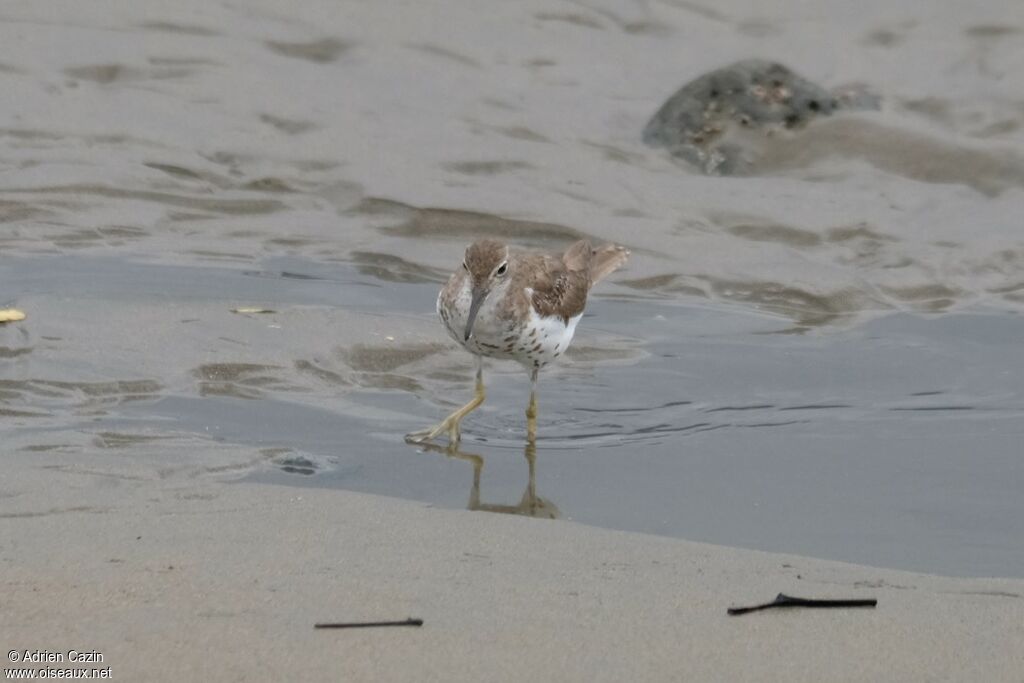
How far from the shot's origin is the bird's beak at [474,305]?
7301 mm

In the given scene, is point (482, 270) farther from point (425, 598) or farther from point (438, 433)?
point (425, 598)

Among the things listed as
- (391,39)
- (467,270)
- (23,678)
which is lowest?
(23,678)

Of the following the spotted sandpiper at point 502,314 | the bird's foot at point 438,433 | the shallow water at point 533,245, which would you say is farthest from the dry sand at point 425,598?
the spotted sandpiper at point 502,314

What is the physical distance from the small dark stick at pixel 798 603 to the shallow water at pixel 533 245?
0.94m

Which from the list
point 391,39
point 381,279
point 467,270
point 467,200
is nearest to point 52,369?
point 467,270

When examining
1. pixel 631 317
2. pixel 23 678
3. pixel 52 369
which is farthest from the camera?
pixel 631 317

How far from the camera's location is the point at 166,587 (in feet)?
14.7

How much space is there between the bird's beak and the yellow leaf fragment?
2.26 m

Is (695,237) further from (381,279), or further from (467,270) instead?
(467,270)

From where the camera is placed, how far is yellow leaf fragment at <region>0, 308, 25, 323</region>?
772 centimetres

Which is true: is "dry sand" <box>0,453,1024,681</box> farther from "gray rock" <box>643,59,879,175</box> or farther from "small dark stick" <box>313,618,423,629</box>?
"gray rock" <box>643,59,879,175</box>

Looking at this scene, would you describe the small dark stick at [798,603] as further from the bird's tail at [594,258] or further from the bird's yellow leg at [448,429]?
the bird's tail at [594,258]

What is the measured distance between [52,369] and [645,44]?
8442 mm

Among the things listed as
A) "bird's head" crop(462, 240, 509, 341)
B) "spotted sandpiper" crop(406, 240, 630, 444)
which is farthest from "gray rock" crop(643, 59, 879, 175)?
"bird's head" crop(462, 240, 509, 341)
